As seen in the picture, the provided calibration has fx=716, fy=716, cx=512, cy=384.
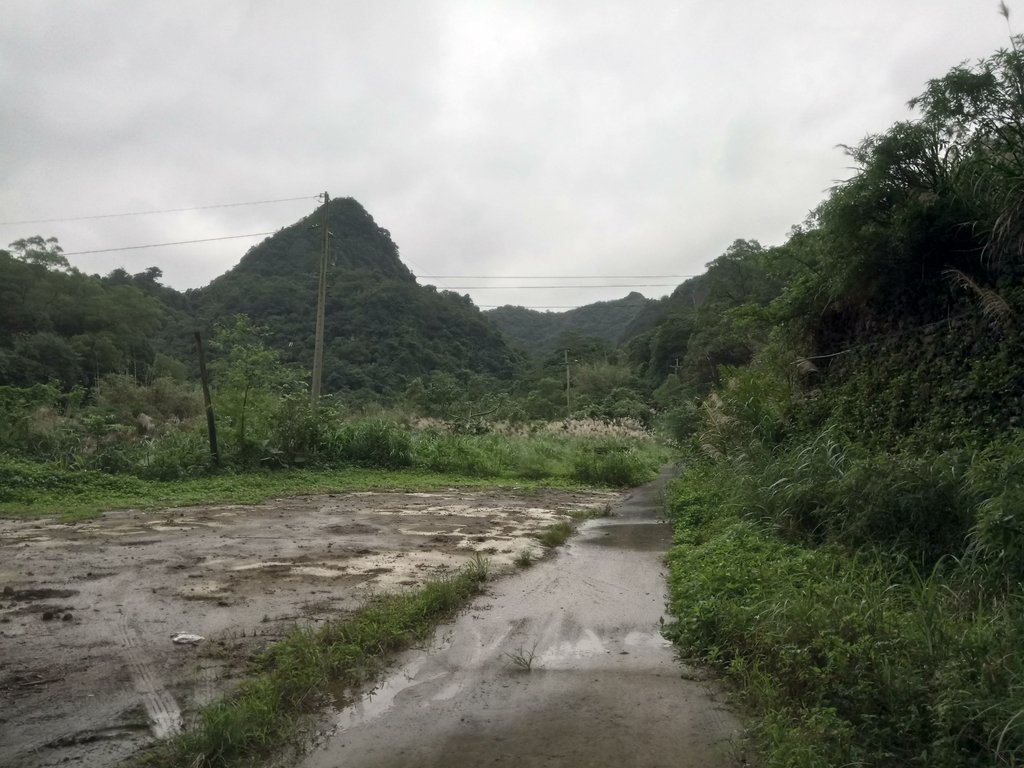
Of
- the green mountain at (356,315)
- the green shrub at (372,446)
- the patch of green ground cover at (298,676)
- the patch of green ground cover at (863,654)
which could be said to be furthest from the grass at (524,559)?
the green mountain at (356,315)

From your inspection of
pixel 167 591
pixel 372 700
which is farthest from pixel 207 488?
pixel 372 700

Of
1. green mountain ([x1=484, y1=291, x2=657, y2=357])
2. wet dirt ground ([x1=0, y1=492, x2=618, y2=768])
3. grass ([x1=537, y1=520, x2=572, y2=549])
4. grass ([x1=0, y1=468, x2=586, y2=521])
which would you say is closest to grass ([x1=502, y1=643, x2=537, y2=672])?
wet dirt ground ([x1=0, y1=492, x2=618, y2=768])

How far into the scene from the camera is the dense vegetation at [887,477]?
3.75m

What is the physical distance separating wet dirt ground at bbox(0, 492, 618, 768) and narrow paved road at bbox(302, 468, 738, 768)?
1107 millimetres

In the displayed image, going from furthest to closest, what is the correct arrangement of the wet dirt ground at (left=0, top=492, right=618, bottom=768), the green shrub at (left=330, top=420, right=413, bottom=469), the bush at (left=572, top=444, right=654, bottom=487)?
the bush at (left=572, top=444, right=654, bottom=487), the green shrub at (left=330, top=420, right=413, bottom=469), the wet dirt ground at (left=0, top=492, right=618, bottom=768)

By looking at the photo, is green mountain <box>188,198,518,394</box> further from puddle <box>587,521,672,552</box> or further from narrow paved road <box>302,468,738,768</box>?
narrow paved road <box>302,468,738,768</box>

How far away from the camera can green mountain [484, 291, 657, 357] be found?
273ft

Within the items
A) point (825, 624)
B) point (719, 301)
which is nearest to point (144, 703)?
point (825, 624)

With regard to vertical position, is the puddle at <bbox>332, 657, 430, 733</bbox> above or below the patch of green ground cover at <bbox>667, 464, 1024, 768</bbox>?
below

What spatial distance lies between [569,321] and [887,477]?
8367 cm

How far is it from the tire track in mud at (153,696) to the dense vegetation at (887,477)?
3225 mm

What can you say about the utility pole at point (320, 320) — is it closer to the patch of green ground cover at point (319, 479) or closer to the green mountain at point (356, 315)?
the patch of green ground cover at point (319, 479)

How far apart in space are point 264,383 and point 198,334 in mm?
1969

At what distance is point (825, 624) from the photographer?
4.54m
